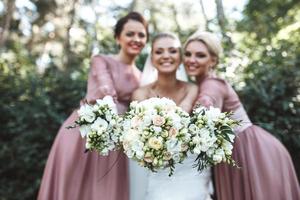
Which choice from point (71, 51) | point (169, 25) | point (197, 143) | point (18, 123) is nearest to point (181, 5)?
point (169, 25)

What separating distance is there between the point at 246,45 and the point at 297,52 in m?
0.69

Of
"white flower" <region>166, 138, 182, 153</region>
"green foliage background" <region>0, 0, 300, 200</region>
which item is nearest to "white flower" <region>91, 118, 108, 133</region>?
"white flower" <region>166, 138, 182, 153</region>

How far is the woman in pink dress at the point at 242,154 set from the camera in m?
3.81

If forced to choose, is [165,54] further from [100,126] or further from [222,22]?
[222,22]

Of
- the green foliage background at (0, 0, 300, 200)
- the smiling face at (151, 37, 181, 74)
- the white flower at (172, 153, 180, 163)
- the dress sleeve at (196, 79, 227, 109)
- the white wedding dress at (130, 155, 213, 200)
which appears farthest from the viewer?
the green foliage background at (0, 0, 300, 200)

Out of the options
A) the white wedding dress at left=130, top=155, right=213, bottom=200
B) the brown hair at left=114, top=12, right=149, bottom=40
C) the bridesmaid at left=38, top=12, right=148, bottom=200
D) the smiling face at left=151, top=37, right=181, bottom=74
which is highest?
the brown hair at left=114, top=12, right=149, bottom=40

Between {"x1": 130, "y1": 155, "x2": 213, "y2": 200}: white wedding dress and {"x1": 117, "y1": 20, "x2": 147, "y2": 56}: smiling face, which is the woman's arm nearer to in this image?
{"x1": 130, "y1": 155, "x2": 213, "y2": 200}: white wedding dress

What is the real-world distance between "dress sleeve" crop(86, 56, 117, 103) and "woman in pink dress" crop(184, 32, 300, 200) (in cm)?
72

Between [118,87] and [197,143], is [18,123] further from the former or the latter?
[197,143]

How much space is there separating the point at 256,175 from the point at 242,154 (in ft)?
0.70

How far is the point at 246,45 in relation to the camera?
5.77m

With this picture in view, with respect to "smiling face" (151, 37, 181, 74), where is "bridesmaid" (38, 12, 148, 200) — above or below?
below

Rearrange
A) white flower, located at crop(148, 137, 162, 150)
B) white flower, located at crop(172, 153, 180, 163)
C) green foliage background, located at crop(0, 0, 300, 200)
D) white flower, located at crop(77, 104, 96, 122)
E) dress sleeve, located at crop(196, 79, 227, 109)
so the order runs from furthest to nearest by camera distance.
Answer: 1. green foliage background, located at crop(0, 0, 300, 200)
2. dress sleeve, located at crop(196, 79, 227, 109)
3. white flower, located at crop(77, 104, 96, 122)
4. white flower, located at crop(172, 153, 180, 163)
5. white flower, located at crop(148, 137, 162, 150)

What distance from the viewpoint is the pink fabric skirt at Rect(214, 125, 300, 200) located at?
150 inches
